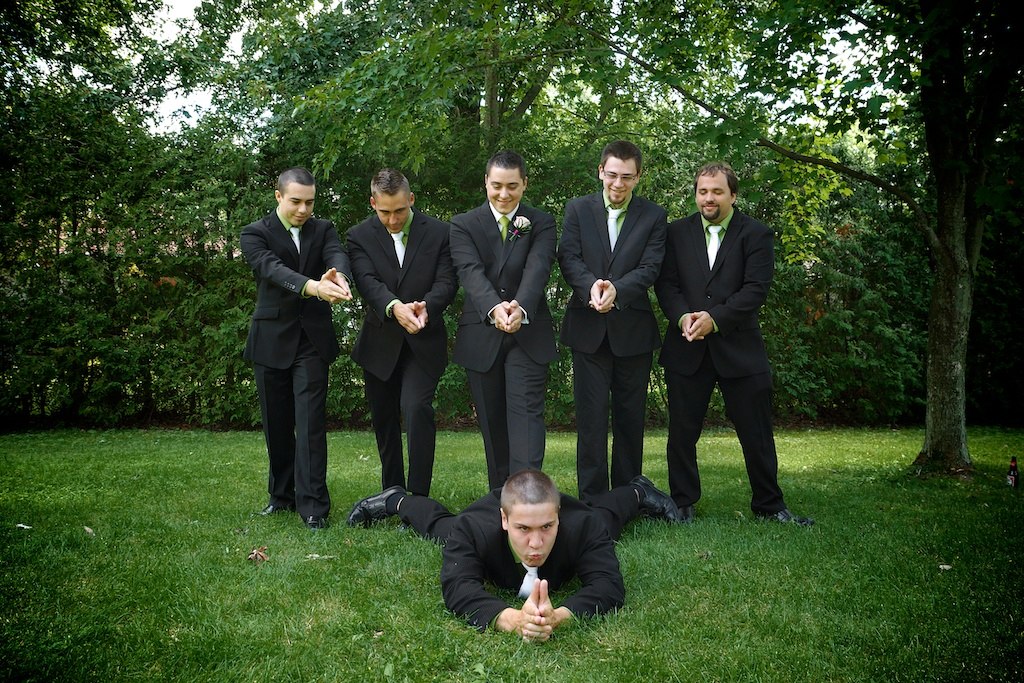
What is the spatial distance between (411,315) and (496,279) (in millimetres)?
→ 620

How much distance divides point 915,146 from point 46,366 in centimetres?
1294

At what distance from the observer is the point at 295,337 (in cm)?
565

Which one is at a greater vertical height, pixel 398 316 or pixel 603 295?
pixel 603 295

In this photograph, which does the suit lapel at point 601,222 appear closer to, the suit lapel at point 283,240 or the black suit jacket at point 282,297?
the black suit jacket at point 282,297

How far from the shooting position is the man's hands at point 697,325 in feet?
18.0

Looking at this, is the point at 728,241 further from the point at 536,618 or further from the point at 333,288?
the point at 536,618

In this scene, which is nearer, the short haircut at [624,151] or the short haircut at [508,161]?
the short haircut at [508,161]

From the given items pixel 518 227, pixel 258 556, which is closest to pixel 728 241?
pixel 518 227

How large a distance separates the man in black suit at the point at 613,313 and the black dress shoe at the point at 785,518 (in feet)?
3.08

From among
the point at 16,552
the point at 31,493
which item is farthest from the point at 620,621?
the point at 31,493

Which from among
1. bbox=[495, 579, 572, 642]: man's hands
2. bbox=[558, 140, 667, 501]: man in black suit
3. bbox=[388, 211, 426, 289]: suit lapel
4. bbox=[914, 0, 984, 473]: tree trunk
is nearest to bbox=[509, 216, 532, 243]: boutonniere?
bbox=[558, 140, 667, 501]: man in black suit

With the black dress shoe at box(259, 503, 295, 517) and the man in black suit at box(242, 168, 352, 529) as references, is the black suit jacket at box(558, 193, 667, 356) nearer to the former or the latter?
the man in black suit at box(242, 168, 352, 529)

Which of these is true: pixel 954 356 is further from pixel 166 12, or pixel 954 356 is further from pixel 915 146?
pixel 166 12

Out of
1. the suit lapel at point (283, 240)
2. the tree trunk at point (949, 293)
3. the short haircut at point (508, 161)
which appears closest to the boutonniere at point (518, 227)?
the short haircut at point (508, 161)
